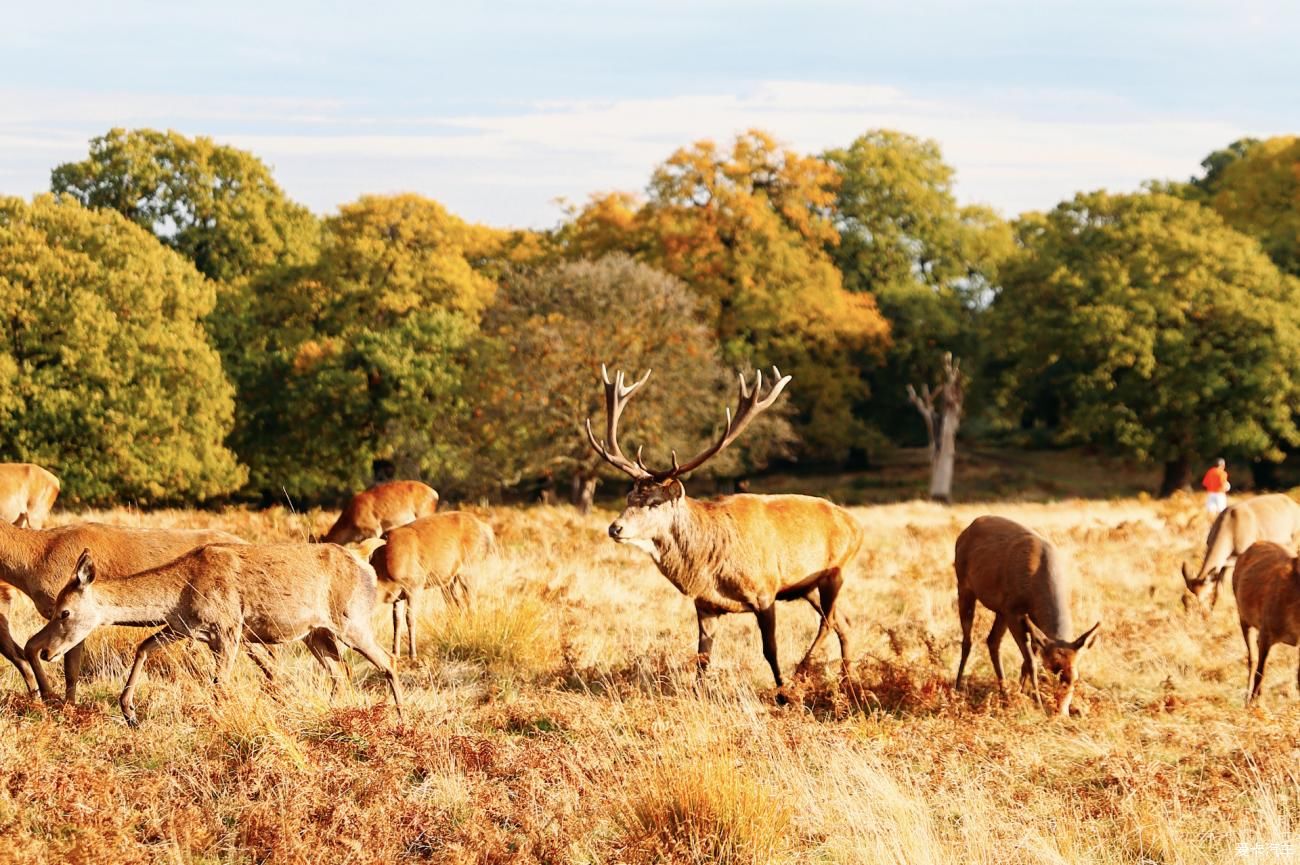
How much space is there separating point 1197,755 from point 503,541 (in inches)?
443

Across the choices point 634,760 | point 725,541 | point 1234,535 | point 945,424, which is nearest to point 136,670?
point 634,760

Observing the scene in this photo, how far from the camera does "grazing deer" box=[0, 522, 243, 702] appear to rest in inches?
320

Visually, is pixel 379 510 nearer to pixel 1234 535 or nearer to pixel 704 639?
pixel 704 639

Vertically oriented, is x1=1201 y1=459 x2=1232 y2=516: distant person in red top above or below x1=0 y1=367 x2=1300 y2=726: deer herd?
below

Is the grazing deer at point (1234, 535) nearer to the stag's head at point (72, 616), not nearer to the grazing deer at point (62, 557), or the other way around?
the grazing deer at point (62, 557)

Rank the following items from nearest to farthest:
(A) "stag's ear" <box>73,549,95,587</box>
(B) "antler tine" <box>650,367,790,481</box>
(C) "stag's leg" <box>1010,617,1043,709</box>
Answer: (A) "stag's ear" <box>73,549,95,587</box> → (C) "stag's leg" <box>1010,617,1043,709</box> → (B) "antler tine" <box>650,367,790,481</box>

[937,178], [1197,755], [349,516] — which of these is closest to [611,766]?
[1197,755]

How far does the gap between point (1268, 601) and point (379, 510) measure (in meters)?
8.73

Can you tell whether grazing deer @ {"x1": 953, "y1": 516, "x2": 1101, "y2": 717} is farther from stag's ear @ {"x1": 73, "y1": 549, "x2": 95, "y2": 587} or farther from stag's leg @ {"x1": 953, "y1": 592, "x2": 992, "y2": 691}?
stag's ear @ {"x1": 73, "y1": 549, "x2": 95, "y2": 587}

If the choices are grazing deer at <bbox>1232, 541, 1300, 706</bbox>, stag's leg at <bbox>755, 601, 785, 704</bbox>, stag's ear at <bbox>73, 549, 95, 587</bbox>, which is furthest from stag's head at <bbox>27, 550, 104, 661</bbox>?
grazing deer at <bbox>1232, 541, 1300, 706</bbox>

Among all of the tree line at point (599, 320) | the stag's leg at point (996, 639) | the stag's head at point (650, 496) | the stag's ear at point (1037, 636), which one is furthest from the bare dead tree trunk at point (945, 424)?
the stag's head at point (650, 496)

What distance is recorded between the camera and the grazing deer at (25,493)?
50.3 feet

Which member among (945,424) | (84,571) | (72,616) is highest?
(84,571)

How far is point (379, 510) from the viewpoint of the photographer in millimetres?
14797
